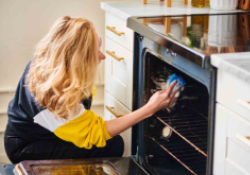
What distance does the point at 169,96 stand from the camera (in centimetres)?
179

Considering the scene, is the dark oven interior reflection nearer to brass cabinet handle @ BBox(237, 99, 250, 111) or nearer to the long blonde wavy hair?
the long blonde wavy hair

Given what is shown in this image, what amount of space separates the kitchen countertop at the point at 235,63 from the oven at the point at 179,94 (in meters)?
0.25

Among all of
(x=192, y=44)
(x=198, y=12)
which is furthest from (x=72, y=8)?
(x=192, y=44)

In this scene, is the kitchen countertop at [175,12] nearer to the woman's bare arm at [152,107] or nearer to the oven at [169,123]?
the oven at [169,123]

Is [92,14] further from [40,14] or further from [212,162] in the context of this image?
[212,162]

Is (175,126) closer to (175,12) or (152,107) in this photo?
(152,107)

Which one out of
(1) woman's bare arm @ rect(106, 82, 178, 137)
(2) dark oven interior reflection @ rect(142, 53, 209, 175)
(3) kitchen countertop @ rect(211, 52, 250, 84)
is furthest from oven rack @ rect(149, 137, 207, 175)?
(3) kitchen countertop @ rect(211, 52, 250, 84)

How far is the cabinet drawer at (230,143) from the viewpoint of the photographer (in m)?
1.18

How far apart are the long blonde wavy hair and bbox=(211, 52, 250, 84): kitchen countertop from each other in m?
0.66

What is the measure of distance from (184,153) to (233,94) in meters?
0.80

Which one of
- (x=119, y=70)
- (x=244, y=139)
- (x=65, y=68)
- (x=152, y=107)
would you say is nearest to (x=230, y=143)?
(x=244, y=139)

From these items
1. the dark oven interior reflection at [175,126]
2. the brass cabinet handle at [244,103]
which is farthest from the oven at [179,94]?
the brass cabinet handle at [244,103]

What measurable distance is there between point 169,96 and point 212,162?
486mm

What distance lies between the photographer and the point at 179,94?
184 cm
